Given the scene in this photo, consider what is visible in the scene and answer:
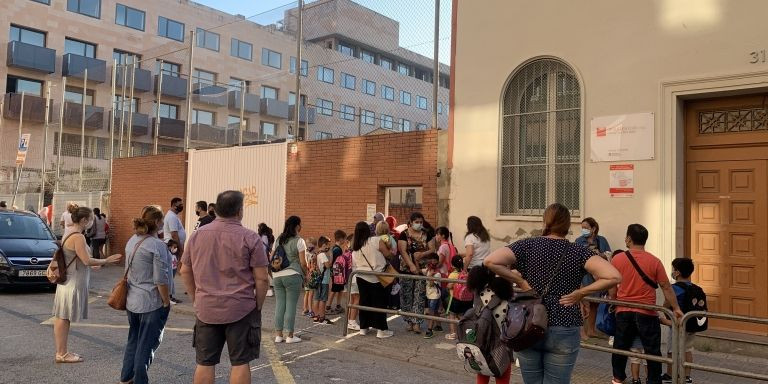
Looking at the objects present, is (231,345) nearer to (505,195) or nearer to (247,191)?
(505,195)

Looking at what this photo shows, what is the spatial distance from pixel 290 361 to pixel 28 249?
784 centimetres

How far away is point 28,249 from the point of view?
38.4 feet

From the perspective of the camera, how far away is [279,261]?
7.39m

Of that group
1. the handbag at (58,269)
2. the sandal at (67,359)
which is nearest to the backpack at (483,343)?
the handbag at (58,269)

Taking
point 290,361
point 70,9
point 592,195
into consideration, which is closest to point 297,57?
point 592,195

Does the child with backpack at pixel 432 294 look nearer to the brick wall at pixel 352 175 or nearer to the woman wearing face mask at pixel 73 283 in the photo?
the brick wall at pixel 352 175

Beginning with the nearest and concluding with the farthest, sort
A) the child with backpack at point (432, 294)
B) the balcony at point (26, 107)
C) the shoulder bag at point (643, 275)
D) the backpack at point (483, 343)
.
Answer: the backpack at point (483, 343), the shoulder bag at point (643, 275), the child with backpack at point (432, 294), the balcony at point (26, 107)

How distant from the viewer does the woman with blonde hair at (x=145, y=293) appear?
505cm

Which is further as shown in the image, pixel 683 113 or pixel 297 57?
pixel 297 57

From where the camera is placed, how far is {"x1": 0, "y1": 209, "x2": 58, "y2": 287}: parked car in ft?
36.8

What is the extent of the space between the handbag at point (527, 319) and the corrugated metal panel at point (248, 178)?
9.89m

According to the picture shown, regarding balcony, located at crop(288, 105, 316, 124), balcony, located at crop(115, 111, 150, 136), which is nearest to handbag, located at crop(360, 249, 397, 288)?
balcony, located at crop(288, 105, 316, 124)

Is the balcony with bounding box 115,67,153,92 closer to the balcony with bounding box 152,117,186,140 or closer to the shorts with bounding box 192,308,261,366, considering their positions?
the balcony with bounding box 152,117,186,140

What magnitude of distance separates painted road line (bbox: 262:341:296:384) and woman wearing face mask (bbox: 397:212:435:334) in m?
2.07
